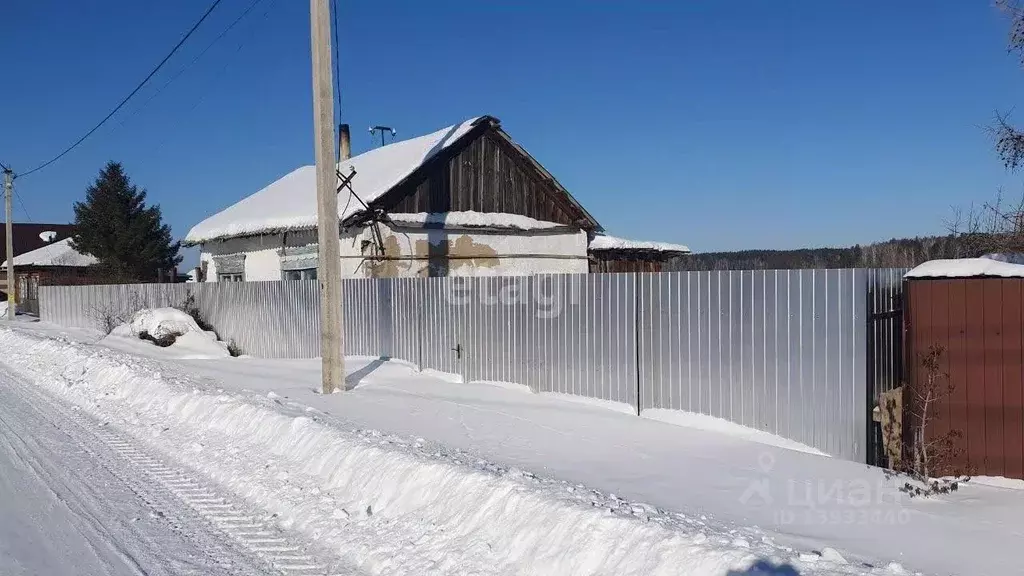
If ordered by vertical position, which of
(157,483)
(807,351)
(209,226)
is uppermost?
(209,226)

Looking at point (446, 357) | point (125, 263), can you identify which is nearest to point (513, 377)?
point (446, 357)

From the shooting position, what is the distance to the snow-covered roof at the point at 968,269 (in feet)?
22.8

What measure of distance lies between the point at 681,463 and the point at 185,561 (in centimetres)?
417

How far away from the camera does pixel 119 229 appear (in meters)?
42.8

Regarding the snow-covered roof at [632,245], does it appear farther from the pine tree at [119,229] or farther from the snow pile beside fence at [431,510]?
the pine tree at [119,229]

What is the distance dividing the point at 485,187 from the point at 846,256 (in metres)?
15.7

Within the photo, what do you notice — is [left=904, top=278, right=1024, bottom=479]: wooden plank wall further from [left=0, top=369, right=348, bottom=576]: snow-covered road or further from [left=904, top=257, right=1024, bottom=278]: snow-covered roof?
[left=0, top=369, right=348, bottom=576]: snow-covered road

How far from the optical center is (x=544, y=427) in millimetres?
8812

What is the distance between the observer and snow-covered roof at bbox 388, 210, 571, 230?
59.5 feet

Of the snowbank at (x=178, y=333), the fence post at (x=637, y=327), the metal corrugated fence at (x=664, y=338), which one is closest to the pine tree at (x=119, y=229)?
the snowbank at (x=178, y=333)

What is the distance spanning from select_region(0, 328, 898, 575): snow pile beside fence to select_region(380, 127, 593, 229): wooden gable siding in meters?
9.70

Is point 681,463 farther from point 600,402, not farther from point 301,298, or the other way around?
point 301,298

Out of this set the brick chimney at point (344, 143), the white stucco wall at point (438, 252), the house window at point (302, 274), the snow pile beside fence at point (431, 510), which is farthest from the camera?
the brick chimney at point (344, 143)

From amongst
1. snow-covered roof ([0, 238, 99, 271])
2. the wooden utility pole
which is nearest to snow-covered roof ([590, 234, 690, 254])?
the wooden utility pole
